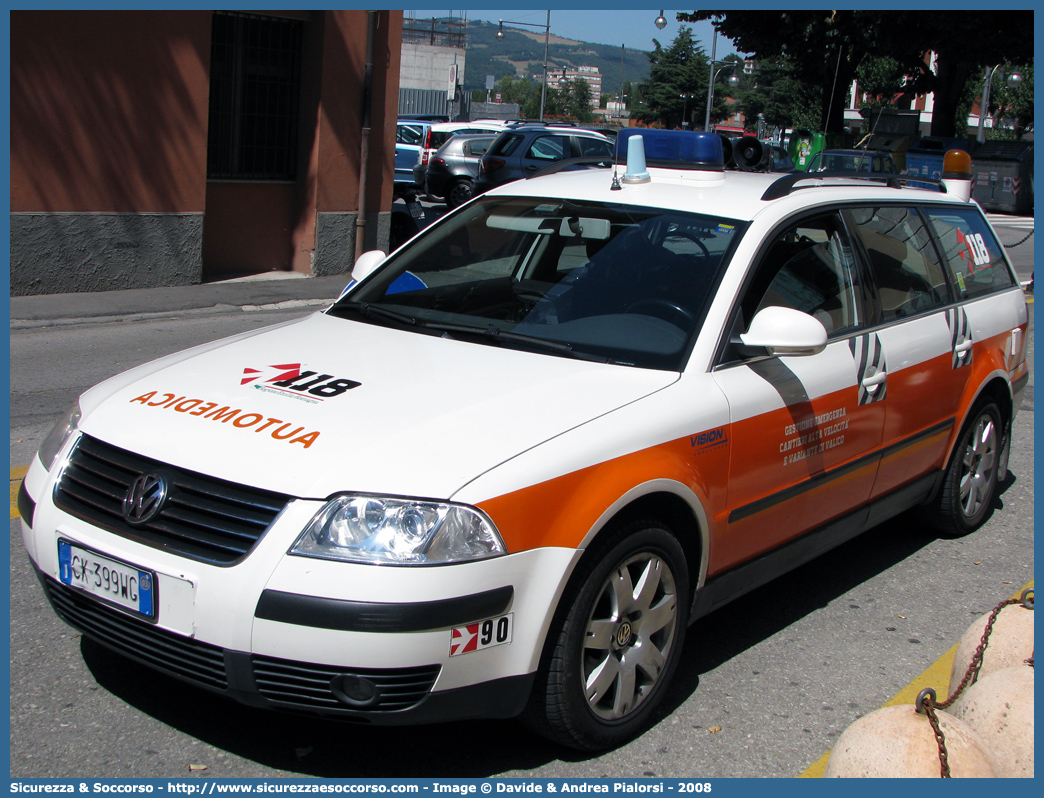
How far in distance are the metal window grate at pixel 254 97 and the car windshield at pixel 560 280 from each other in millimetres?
8491

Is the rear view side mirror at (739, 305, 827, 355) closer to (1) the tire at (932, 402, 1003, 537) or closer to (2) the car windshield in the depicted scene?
(2) the car windshield

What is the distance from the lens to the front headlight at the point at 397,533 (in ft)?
8.71

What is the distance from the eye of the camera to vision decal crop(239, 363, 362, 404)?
3.19 meters

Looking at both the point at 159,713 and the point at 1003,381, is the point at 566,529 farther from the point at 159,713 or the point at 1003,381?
the point at 1003,381

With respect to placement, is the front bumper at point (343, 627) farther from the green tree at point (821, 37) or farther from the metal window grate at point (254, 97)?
the green tree at point (821, 37)

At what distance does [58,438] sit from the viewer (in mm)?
3299

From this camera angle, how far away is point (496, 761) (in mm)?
3105

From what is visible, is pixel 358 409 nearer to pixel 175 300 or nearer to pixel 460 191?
pixel 175 300

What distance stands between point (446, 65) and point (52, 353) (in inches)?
2447

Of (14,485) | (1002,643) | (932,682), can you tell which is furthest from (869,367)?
(14,485)

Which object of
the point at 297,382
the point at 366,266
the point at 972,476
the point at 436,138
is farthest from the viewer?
the point at 436,138

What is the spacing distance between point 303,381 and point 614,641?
1243 millimetres

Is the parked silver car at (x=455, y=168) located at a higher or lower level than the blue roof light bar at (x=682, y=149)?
higher

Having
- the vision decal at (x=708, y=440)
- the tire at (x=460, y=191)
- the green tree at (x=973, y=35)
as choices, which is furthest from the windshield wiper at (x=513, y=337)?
the green tree at (x=973, y=35)
